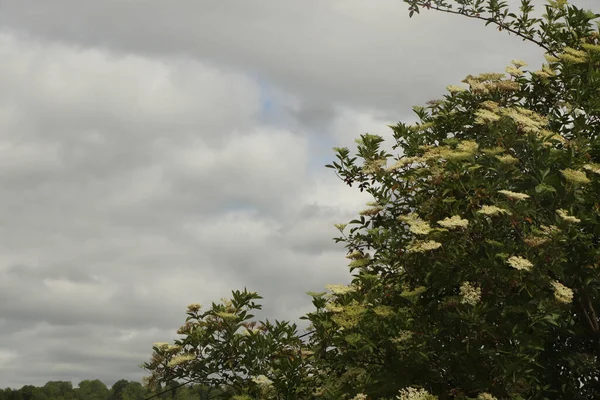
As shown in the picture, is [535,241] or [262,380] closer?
Result: [535,241]

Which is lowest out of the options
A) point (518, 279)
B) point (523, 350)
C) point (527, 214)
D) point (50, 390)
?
point (523, 350)

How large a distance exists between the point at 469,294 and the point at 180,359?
4659 millimetres

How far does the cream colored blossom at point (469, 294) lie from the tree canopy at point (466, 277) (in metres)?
0.02

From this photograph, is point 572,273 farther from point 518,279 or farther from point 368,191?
point 368,191

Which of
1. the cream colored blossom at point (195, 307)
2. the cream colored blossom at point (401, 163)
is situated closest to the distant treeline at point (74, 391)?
the cream colored blossom at point (195, 307)

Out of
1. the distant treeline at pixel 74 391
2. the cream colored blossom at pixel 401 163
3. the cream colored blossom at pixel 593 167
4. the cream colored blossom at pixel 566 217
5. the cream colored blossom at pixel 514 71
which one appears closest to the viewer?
the cream colored blossom at pixel 566 217

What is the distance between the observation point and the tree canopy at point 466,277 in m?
8.11

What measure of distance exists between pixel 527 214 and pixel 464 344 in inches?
63.2

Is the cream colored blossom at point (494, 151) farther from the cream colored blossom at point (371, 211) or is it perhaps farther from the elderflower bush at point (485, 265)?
the cream colored blossom at point (371, 211)

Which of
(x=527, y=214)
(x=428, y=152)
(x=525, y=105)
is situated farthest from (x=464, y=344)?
(x=525, y=105)

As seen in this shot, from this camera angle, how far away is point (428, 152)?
30.6ft

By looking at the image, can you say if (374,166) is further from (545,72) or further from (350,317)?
(545,72)

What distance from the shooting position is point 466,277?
330 inches

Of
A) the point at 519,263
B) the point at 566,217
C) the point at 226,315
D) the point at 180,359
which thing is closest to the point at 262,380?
the point at 226,315
